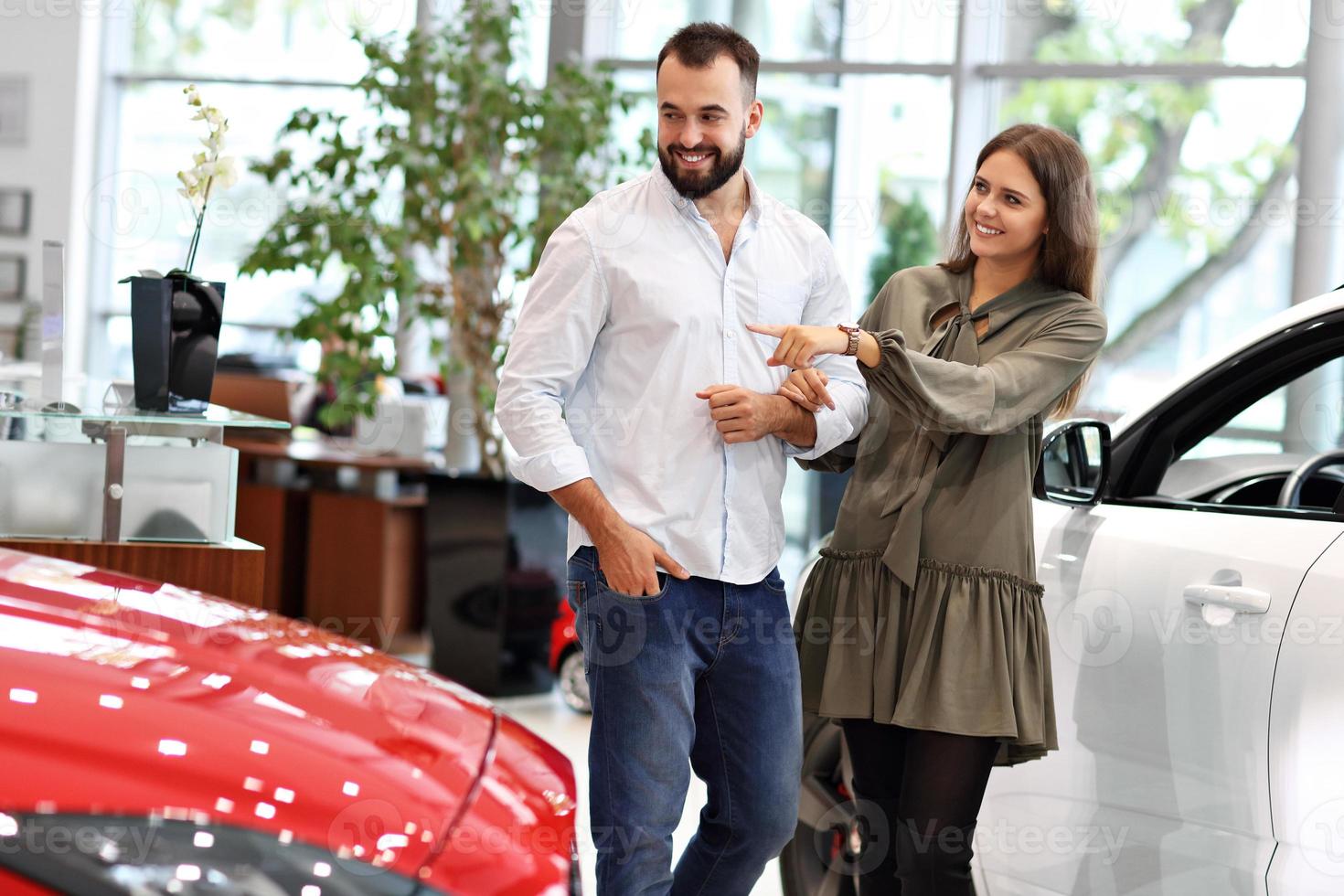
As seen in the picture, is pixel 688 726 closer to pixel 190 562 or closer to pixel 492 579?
pixel 190 562

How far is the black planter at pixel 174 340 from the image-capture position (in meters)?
2.43

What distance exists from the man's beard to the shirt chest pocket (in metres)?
0.16

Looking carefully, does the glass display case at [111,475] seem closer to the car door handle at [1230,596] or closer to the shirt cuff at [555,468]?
the shirt cuff at [555,468]

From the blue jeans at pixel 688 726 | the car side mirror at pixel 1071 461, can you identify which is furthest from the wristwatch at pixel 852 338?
the car side mirror at pixel 1071 461

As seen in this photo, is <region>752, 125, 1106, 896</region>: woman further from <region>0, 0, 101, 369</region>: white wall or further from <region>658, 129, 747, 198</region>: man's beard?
<region>0, 0, 101, 369</region>: white wall

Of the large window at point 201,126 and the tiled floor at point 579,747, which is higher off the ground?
the large window at point 201,126

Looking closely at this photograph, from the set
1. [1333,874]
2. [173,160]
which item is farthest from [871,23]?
[1333,874]

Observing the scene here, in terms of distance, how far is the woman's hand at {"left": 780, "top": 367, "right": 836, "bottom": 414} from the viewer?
1.91 m

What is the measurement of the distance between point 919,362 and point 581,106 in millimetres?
3158

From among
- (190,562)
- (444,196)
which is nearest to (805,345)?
(190,562)

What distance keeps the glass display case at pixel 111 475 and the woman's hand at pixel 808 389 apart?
94cm

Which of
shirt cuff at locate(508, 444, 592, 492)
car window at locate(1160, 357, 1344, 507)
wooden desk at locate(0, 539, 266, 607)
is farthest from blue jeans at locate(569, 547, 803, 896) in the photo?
car window at locate(1160, 357, 1344, 507)

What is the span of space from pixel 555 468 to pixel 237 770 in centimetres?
78

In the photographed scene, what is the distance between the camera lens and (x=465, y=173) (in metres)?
4.54
